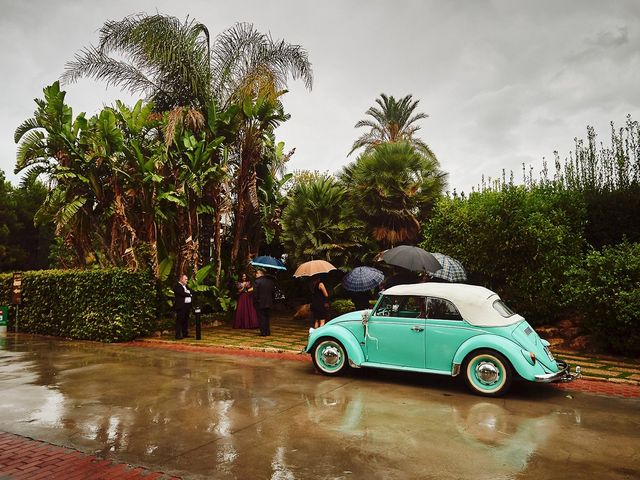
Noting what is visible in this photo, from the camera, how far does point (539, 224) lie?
447 inches

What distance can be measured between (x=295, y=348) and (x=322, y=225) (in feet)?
19.3

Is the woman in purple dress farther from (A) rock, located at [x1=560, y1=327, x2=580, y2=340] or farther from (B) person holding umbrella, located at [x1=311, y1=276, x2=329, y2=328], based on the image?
(A) rock, located at [x1=560, y1=327, x2=580, y2=340]

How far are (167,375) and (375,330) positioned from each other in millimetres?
3819

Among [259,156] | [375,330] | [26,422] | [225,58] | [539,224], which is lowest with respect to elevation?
[26,422]

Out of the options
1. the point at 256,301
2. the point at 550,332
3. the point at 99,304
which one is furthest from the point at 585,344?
the point at 99,304

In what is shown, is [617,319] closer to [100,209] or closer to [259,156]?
[259,156]

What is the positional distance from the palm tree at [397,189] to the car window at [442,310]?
8.01 m

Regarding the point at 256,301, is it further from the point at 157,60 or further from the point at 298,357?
the point at 157,60

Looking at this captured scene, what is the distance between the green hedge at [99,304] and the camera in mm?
12359

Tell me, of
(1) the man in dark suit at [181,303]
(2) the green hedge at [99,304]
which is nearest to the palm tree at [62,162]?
(2) the green hedge at [99,304]

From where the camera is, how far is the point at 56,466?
434 cm

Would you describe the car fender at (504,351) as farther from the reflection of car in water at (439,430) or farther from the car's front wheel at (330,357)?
the car's front wheel at (330,357)

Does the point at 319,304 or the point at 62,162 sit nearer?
the point at 319,304

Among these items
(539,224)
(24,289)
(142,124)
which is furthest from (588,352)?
(24,289)
